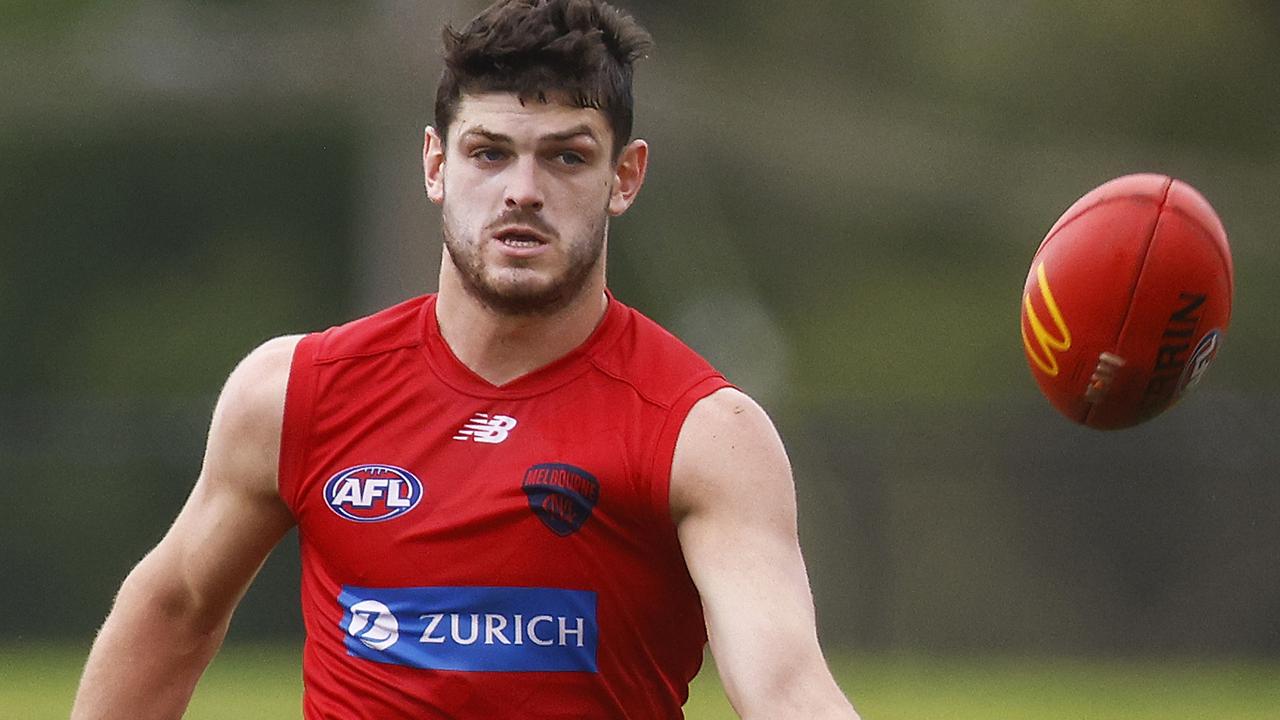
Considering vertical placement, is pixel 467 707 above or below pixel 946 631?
below

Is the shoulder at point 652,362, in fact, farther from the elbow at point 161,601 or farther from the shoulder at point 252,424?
the elbow at point 161,601

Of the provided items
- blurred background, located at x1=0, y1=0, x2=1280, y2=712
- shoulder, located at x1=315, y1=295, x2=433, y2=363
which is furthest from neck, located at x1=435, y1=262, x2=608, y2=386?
blurred background, located at x1=0, y1=0, x2=1280, y2=712

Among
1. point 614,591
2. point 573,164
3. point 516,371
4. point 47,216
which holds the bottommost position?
point 614,591

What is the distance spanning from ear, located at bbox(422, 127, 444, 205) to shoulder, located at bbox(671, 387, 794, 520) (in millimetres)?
763

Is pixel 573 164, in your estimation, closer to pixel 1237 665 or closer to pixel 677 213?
pixel 1237 665

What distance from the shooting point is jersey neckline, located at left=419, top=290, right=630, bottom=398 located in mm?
5090

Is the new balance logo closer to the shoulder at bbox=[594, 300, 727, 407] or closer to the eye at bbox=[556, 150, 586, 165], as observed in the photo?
the shoulder at bbox=[594, 300, 727, 407]

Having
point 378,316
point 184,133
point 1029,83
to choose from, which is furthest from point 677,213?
point 378,316

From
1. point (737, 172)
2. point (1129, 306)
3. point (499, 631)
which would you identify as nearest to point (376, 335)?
point (499, 631)

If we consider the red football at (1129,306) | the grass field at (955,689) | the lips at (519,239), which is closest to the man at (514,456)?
the lips at (519,239)

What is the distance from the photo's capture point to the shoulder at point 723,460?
479 cm

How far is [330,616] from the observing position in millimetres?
5109

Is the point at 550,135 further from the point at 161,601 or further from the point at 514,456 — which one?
the point at 161,601

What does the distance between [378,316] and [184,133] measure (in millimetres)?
24290
